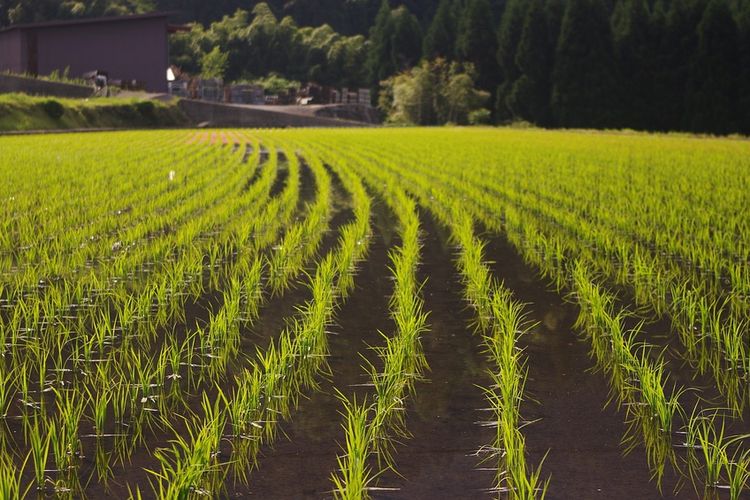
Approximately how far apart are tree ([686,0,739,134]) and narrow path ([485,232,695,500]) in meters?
35.4

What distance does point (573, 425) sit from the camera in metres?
3.81

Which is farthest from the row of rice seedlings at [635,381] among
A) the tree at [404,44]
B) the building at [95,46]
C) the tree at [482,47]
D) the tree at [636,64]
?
the tree at [404,44]

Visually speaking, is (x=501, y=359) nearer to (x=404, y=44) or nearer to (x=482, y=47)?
(x=482, y=47)

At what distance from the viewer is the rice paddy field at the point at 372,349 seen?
324 centimetres

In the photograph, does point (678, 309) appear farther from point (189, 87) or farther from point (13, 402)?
point (189, 87)

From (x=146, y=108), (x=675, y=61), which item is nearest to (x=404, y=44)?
(x=675, y=61)

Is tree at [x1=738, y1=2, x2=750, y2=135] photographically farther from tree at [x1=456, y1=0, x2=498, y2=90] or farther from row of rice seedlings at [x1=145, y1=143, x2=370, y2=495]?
row of rice seedlings at [x1=145, y1=143, x2=370, y2=495]

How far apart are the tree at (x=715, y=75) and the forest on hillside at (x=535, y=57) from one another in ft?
0.14

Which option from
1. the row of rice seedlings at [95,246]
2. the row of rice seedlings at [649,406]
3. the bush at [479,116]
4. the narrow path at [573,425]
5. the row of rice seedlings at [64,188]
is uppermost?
the bush at [479,116]

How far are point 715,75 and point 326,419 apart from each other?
128ft

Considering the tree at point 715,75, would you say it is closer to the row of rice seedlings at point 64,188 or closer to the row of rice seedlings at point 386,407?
the row of rice seedlings at point 64,188

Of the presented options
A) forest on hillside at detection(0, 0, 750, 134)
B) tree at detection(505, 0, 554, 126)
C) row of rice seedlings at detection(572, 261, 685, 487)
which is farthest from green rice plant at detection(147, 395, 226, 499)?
tree at detection(505, 0, 554, 126)

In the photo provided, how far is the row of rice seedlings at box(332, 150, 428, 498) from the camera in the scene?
9.91 feet

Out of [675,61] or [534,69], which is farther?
[534,69]
